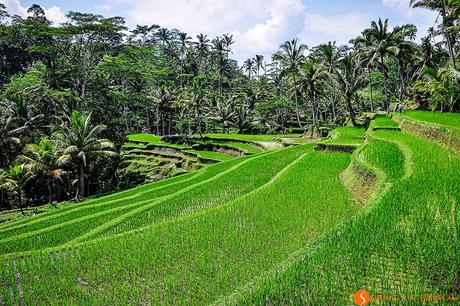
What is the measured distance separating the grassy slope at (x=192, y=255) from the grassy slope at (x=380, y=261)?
4.19ft

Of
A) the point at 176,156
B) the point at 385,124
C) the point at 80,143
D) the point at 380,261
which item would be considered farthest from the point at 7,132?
the point at 380,261

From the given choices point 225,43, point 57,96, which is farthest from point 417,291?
point 225,43

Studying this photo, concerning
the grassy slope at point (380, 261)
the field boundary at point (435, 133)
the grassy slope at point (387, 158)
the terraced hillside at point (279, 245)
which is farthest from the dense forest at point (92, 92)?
the grassy slope at point (380, 261)

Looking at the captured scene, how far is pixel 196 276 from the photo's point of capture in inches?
225

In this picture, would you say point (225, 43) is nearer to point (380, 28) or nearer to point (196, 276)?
point (380, 28)

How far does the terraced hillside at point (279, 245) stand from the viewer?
4035 mm

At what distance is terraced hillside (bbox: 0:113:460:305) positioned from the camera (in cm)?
404

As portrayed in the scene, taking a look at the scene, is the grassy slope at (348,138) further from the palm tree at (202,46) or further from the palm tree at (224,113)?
the palm tree at (202,46)

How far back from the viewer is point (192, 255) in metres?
6.61

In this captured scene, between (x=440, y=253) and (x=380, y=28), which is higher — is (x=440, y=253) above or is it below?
below

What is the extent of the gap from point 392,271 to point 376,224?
1.18 metres

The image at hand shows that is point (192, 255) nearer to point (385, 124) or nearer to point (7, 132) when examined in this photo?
point (385, 124)

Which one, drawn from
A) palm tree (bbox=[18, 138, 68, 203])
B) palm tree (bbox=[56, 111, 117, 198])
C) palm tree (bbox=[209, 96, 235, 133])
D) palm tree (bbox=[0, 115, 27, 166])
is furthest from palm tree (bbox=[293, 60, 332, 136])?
palm tree (bbox=[0, 115, 27, 166])

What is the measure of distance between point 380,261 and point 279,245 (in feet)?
7.74
